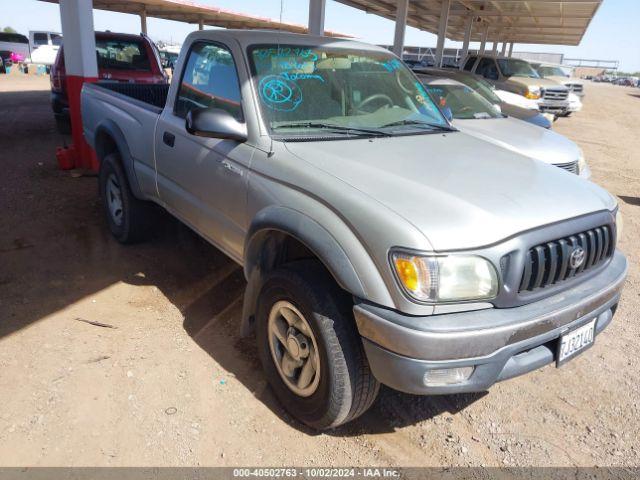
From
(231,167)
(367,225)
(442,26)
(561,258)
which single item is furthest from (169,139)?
(442,26)

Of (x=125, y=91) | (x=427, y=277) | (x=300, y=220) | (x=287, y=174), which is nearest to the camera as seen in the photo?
(x=427, y=277)

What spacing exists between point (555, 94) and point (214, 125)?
1554cm

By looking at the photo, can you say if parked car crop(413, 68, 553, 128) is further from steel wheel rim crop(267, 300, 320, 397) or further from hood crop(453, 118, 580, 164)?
steel wheel rim crop(267, 300, 320, 397)

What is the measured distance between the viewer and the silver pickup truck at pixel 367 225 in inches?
82.7

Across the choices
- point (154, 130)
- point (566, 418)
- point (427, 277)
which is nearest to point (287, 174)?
point (427, 277)

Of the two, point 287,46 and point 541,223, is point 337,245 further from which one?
point 287,46

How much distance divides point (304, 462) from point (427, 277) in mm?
1128

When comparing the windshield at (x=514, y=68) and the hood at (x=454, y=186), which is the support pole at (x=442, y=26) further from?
the hood at (x=454, y=186)

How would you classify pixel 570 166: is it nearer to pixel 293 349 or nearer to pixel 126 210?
pixel 293 349

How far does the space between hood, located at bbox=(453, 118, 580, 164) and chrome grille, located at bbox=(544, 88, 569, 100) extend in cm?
959

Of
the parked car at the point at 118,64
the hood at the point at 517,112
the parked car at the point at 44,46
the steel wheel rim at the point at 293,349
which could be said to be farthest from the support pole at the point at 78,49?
the parked car at the point at 44,46

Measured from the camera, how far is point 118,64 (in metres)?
9.02

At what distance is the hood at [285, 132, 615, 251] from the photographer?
2.15 m

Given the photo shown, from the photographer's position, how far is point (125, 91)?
5410mm
